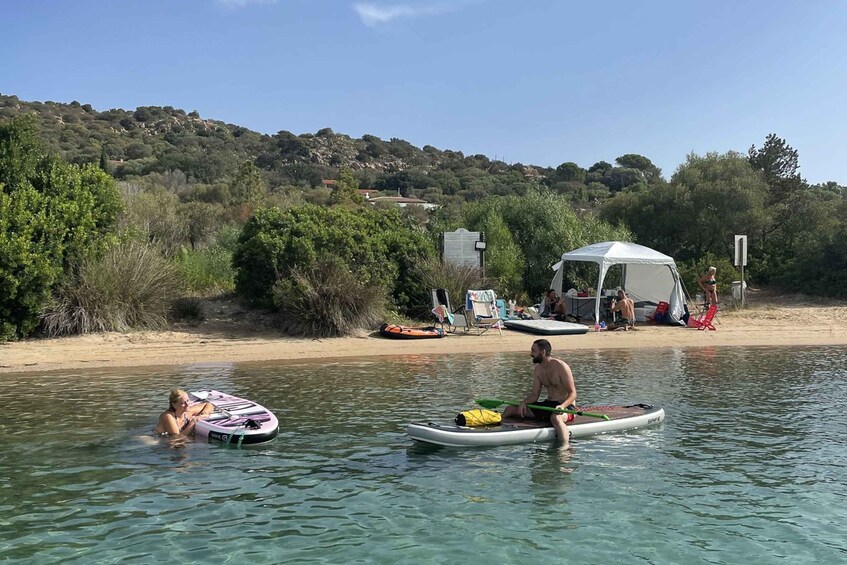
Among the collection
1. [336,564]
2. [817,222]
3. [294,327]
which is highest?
[817,222]

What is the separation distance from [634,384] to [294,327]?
352 inches

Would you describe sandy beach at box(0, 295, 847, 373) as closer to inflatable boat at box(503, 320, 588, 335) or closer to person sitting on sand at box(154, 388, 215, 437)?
inflatable boat at box(503, 320, 588, 335)

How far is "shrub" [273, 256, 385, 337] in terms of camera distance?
18953 mm

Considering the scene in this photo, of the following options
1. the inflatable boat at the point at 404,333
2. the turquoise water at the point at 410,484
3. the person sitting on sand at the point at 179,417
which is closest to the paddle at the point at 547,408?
the turquoise water at the point at 410,484

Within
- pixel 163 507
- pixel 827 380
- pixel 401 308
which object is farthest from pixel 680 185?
pixel 163 507

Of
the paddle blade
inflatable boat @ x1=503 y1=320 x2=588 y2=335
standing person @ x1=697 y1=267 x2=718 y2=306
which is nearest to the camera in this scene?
the paddle blade

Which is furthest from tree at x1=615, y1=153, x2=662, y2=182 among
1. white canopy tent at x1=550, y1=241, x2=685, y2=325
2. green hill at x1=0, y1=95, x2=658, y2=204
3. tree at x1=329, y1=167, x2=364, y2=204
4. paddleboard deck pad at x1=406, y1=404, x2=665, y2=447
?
paddleboard deck pad at x1=406, y1=404, x2=665, y2=447

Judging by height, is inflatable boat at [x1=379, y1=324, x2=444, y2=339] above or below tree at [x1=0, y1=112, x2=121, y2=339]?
below

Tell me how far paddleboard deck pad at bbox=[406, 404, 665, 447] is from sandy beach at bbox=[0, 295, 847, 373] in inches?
290

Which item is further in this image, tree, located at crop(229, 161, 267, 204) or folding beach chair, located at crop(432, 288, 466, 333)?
tree, located at crop(229, 161, 267, 204)

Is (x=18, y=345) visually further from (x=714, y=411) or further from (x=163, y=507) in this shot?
(x=714, y=411)

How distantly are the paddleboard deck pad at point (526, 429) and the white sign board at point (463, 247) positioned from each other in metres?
11.8

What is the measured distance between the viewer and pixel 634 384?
13930 millimetres

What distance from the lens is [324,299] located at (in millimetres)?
19000
